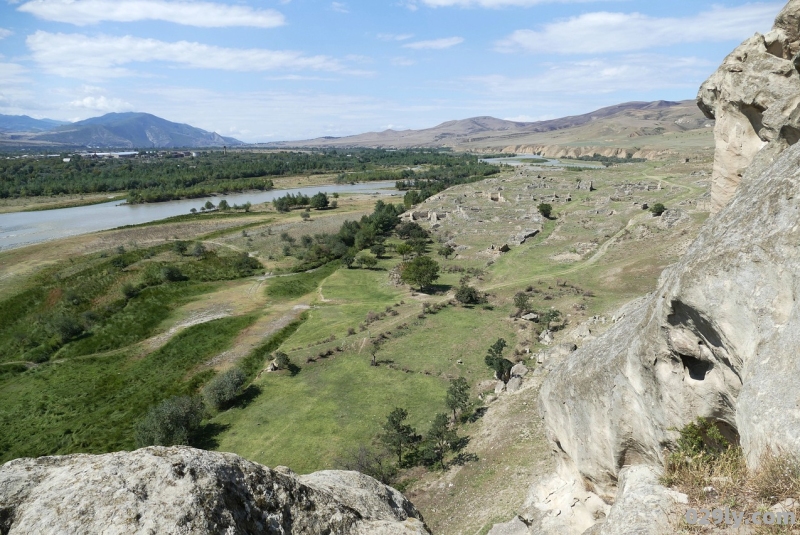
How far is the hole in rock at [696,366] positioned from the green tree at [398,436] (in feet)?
67.6

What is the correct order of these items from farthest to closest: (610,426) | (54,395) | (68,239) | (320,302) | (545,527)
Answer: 1. (68,239)
2. (320,302)
3. (54,395)
4. (545,527)
5. (610,426)

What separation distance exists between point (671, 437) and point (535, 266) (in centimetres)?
5302

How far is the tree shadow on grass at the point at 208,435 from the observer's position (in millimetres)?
32862

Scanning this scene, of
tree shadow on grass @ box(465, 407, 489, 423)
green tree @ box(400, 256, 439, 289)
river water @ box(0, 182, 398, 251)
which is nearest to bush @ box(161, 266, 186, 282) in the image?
green tree @ box(400, 256, 439, 289)

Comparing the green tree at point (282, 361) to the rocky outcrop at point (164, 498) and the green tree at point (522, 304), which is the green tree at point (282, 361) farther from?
the rocky outcrop at point (164, 498)

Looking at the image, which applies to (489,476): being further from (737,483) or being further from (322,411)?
(737,483)

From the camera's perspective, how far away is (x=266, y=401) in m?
37.5

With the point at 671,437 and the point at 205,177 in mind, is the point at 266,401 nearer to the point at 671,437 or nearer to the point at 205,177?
the point at 671,437

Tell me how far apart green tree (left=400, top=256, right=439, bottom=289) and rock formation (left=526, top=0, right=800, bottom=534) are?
134 ft

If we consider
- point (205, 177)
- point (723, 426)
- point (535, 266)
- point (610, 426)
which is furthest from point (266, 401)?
point (205, 177)

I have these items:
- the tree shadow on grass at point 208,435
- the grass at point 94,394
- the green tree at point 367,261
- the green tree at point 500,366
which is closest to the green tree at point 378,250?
the green tree at point 367,261

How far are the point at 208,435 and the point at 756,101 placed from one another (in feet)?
126

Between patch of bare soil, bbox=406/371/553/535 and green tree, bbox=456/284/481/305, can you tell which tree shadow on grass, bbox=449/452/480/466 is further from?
green tree, bbox=456/284/481/305

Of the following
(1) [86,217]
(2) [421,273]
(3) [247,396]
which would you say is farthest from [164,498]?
(1) [86,217]
